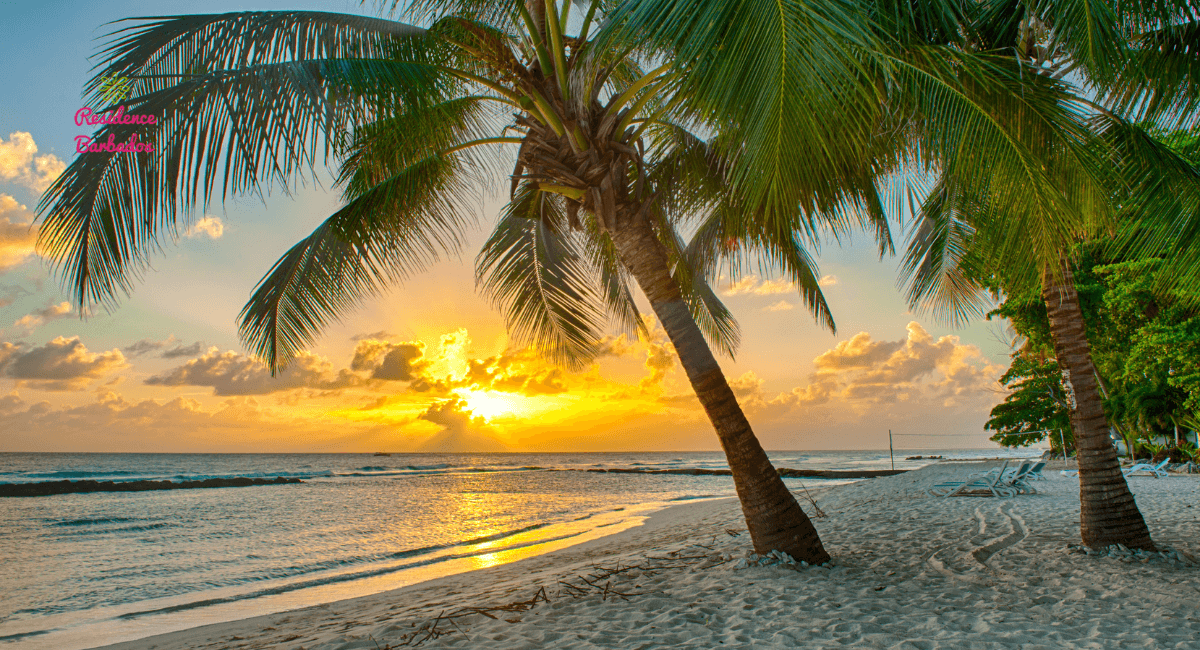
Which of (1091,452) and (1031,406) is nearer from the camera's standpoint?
(1091,452)

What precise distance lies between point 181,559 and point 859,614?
35.3 feet

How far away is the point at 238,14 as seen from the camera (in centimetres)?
Answer: 437

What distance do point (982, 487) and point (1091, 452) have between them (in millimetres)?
6206

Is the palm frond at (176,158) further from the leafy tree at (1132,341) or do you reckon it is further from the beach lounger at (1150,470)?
the beach lounger at (1150,470)

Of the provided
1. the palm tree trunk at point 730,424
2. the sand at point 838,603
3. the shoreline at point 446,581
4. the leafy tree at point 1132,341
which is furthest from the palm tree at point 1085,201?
the shoreline at point 446,581

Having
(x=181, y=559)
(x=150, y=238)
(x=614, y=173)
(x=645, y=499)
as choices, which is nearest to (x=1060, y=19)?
(x=614, y=173)

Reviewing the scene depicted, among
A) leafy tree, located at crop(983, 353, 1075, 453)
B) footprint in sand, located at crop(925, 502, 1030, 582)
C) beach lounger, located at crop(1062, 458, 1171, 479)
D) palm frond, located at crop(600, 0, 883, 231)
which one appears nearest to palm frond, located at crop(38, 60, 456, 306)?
palm frond, located at crop(600, 0, 883, 231)

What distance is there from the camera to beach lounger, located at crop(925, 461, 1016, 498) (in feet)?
A: 33.4

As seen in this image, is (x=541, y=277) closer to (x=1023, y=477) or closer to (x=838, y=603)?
(x=838, y=603)

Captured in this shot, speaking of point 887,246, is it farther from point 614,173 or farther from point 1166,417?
point 1166,417

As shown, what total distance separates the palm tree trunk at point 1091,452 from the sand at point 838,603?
0.75ft

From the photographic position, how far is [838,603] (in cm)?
405

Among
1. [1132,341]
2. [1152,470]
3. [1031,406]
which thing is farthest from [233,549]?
[1031,406]

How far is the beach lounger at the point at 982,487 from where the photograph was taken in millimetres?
10180
